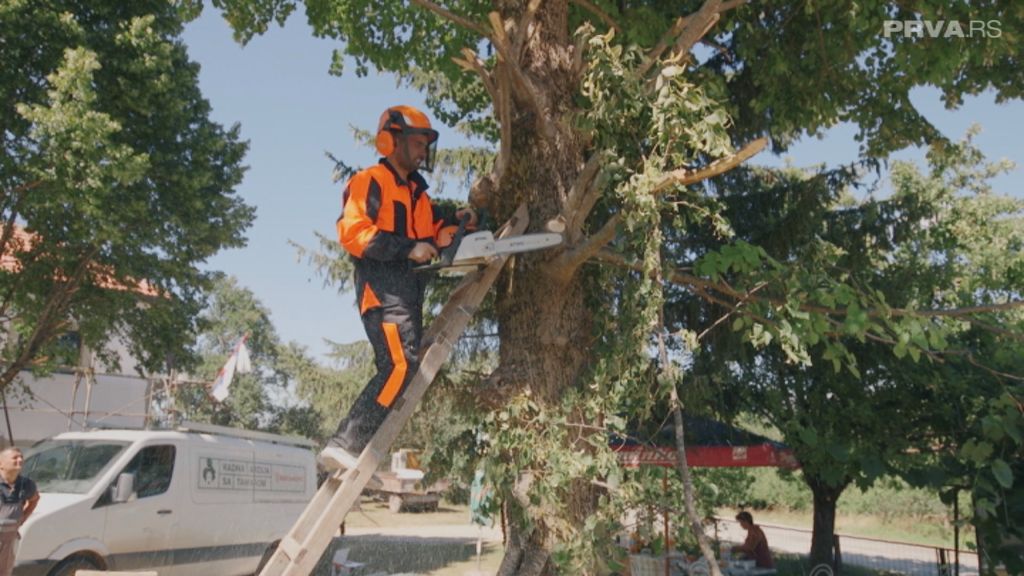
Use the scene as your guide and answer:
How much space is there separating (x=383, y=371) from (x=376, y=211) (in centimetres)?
85

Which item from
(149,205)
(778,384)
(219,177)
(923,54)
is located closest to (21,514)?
(149,205)

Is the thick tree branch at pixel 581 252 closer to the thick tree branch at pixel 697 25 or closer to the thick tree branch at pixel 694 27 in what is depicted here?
the thick tree branch at pixel 694 27

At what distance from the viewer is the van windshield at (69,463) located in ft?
33.0

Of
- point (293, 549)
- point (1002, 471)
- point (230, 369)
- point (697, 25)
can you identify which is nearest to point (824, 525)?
point (1002, 471)

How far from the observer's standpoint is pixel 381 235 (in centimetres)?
419

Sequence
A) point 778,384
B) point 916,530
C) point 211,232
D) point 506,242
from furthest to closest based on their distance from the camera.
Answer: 1. point 916,530
2. point 211,232
3. point 778,384
4. point 506,242

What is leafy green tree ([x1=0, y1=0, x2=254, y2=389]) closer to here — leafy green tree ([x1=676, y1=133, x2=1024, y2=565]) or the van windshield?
the van windshield

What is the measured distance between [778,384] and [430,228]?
375 inches

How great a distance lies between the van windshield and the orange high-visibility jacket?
7.50m

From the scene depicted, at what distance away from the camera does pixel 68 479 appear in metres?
10.2

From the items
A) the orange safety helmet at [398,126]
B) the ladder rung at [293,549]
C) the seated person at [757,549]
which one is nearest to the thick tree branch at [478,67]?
the orange safety helmet at [398,126]

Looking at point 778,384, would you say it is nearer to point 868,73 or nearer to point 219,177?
point 868,73

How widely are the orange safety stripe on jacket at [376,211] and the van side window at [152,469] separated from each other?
780 cm

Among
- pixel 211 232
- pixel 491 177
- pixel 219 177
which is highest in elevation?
pixel 219 177
